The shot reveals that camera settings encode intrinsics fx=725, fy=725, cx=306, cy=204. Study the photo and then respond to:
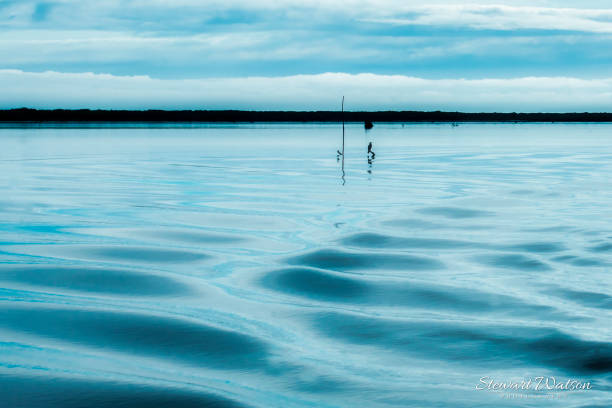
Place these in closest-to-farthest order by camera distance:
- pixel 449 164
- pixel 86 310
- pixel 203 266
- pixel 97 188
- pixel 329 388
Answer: pixel 329 388, pixel 86 310, pixel 203 266, pixel 97 188, pixel 449 164

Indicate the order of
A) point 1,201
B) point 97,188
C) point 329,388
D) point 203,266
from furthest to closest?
point 97,188 < point 1,201 < point 203,266 < point 329,388

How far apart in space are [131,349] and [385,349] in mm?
2384

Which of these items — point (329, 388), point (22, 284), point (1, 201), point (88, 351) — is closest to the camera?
point (329, 388)

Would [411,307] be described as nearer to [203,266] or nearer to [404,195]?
[203,266]

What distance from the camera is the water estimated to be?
19.2 ft

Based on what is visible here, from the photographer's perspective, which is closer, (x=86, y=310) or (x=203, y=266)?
(x=86, y=310)

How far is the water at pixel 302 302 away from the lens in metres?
5.84

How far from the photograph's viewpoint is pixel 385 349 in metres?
6.80

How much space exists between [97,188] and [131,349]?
15668 millimetres

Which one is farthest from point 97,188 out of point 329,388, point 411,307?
point 329,388

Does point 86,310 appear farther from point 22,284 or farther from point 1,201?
point 1,201

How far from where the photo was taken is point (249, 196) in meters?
20.0

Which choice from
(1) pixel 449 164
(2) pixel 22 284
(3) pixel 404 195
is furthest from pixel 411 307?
(1) pixel 449 164

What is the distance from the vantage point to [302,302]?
852cm
